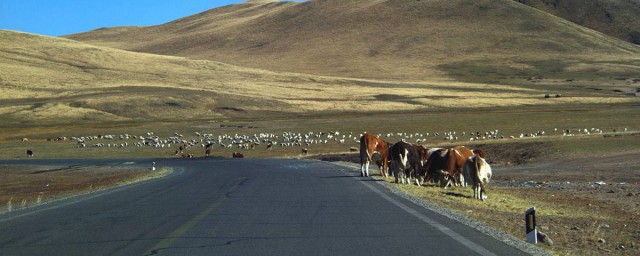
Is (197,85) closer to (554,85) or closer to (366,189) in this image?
(554,85)

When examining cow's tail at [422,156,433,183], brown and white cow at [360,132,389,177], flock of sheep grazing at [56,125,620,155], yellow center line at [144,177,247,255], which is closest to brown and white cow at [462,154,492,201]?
cow's tail at [422,156,433,183]

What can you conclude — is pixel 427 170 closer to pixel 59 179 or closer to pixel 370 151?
pixel 370 151

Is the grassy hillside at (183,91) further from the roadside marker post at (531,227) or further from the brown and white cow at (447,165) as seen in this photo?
the roadside marker post at (531,227)

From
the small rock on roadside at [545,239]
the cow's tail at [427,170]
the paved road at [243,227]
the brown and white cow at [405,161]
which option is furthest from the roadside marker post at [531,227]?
the brown and white cow at [405,161]

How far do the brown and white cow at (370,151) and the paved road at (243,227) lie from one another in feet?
24.9

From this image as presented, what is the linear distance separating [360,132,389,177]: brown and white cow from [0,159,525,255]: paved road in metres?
7.59

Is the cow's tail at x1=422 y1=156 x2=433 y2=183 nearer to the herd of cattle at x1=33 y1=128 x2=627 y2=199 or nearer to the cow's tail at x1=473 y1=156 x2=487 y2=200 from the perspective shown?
the herd of cattle at x1=33 y1=128 x2=627 y2=199

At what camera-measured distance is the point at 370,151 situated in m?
31.5

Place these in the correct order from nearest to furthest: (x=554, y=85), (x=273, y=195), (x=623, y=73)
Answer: (x=273, y=195) < (x=554, y=85) < (x=623, y=73)

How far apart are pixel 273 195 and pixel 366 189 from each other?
10.8 feet

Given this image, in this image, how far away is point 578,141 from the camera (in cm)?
4656

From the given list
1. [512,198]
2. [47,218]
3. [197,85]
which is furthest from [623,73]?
[47,218]

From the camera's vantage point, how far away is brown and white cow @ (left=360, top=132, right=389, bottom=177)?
31266 millimetres

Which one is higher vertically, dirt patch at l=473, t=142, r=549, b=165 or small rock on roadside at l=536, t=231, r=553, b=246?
dirt patch at l=473, t=142, r=549, b=165
